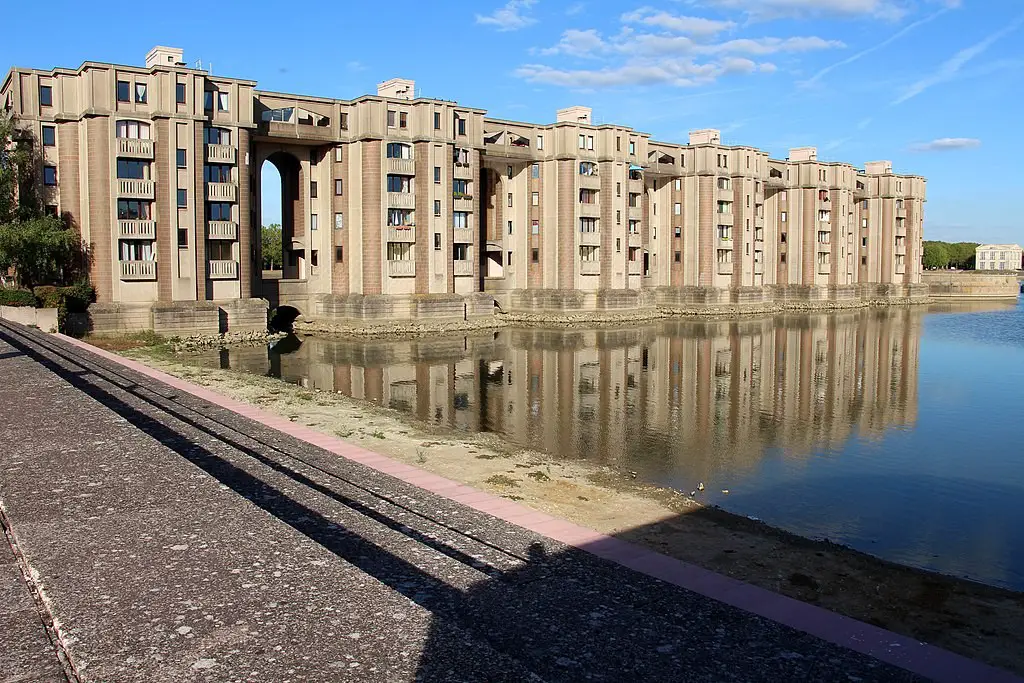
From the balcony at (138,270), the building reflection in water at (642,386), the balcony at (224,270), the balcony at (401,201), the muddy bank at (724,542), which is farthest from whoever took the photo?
the balcony at (401,201)

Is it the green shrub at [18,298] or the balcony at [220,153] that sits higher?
the balcony at [220,153]

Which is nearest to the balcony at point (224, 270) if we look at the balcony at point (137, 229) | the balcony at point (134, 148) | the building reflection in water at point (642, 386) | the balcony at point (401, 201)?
the balcony at point (137, 229)

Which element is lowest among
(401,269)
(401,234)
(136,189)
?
(401,269)

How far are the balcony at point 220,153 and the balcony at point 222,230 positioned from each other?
4.60m

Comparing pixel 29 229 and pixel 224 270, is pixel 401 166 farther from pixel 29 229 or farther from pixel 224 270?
pixel 29 229

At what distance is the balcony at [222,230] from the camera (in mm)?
65250

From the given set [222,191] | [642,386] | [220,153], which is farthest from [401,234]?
[642,386]

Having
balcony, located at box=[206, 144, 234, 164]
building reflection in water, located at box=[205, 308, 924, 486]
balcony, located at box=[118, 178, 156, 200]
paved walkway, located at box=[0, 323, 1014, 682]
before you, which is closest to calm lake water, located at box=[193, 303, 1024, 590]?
building reflection in water, located at box=[205, 308, 924, 486]

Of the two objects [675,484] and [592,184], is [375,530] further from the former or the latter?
[592,184]

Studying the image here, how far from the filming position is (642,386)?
155 feet

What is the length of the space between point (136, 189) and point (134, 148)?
2.91 m

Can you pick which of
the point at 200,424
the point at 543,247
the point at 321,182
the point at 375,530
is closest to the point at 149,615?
the point at 375,530

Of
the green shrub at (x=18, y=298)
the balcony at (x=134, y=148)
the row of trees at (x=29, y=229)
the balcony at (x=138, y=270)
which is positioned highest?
the balcony at (x=134, y=148)

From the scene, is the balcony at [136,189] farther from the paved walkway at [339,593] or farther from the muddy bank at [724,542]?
the paved walkway at [339,593]
